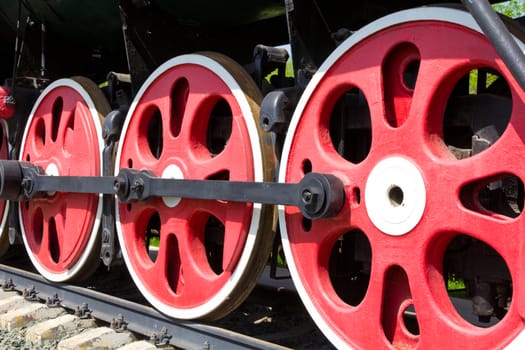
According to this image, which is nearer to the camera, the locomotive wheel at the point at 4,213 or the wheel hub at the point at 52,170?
the wheel hub at the point at 52,170

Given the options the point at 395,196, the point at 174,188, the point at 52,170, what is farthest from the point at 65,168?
the point at 395,196

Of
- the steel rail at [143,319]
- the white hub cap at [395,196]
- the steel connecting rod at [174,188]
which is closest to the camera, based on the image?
the white hub cap at [395,196]

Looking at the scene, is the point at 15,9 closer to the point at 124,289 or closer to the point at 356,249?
the point at 124,289

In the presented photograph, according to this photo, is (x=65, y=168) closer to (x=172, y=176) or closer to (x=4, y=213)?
(x=4, y=213)

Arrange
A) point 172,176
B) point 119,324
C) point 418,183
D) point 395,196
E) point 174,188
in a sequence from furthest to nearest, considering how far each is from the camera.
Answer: point 119,324 < point 172,176 < point 174,188 < point 395,196 < point 418,183

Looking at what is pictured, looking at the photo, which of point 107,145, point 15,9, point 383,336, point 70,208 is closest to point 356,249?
point 383,336

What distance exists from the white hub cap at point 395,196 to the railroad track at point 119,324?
2.10 ft

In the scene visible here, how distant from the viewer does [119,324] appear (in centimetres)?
293

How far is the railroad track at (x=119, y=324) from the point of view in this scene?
260cm

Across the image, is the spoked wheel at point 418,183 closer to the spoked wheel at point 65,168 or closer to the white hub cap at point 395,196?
the white hub cap at point 395,196

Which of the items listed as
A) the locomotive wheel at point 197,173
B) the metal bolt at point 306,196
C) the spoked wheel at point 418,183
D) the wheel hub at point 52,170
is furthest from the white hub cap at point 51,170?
the metal bolt at point 306,196

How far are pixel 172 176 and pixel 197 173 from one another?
153 millimetres

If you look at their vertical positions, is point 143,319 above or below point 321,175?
below

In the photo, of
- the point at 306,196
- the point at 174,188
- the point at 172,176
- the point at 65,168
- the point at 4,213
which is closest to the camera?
the point at 306,196
